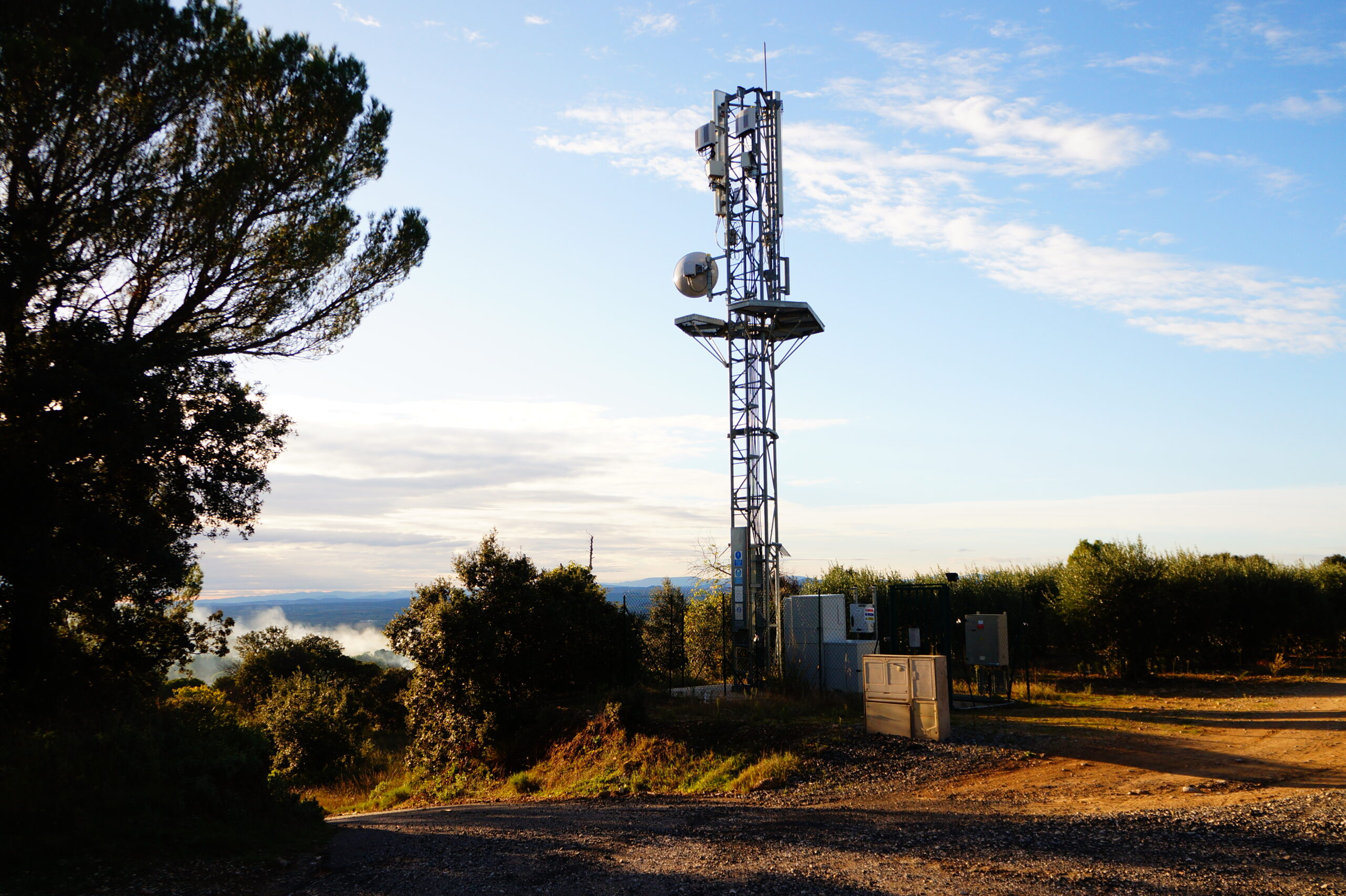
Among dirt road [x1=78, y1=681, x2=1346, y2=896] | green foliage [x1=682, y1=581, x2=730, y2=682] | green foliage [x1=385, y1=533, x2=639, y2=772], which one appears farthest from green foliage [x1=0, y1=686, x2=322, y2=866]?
green foliage [x1=682, y1=581, x2=730, y2=682]

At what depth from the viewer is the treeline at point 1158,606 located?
25.7 metres

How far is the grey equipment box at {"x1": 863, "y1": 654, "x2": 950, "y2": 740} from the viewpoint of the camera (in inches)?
569

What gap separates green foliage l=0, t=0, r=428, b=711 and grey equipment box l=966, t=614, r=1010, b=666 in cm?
1458

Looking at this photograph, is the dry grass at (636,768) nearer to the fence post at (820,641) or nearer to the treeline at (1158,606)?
the fence post at (820,641)

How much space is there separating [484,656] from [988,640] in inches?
425

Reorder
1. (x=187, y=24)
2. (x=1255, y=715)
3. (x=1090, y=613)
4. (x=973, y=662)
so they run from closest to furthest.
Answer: (x=187, y=24) < (x=1255, y=715) < (x=973, y=662) < (x=1090, y=613)

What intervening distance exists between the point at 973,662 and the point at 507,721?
10.1 m

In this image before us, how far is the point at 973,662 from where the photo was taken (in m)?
19.4

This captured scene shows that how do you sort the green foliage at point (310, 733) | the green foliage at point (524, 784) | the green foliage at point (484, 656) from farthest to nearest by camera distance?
the green foliage at point (310, 733) → the green foliage at point (484, 656) → the green foliage at point (524, 784)

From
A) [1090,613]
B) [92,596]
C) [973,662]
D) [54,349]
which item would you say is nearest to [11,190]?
[54,349]

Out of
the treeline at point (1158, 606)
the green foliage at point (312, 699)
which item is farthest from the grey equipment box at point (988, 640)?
the green foliage at point (312, 699)

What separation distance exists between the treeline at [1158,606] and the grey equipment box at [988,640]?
1628mm

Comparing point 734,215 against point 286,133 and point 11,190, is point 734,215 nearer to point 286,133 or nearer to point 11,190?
point 286,133

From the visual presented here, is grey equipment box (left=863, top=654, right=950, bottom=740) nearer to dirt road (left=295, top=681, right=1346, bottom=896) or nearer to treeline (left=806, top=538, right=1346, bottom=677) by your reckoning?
dirt road (left=295, top=681, right=1346, bottom=896)
